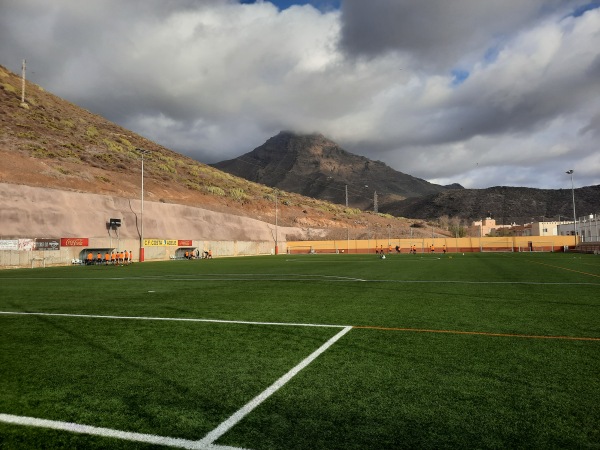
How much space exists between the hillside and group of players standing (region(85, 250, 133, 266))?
15.8m

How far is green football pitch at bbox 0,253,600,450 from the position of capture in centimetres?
329

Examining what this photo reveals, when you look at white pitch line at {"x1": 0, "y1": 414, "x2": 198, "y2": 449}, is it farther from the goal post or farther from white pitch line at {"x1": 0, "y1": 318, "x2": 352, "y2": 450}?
the goal post

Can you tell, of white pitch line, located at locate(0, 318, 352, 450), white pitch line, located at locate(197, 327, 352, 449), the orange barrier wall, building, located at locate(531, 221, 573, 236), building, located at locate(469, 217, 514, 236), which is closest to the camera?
white pitch line, located at locate(0, 318, 352, 450)

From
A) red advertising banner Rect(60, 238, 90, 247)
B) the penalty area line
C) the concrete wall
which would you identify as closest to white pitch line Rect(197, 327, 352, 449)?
the penalty area line

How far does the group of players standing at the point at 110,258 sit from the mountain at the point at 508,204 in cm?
14226

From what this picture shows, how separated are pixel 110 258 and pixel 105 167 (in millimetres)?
37213

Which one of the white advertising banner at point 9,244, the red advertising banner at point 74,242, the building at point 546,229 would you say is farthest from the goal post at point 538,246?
the white advertising banner at point 9,244

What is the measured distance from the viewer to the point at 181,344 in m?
6.16

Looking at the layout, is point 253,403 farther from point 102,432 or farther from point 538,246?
point 538,246

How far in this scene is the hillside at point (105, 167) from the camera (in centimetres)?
5497

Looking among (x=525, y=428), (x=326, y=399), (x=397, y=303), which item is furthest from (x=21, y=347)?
(x=397, y=303)

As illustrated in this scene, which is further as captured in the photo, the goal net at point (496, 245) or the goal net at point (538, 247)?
the goal net at point (496, 245)

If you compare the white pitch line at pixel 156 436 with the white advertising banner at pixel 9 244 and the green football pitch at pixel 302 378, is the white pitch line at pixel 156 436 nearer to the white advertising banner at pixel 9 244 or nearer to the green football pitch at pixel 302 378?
the green football pitch at pixel 302 378

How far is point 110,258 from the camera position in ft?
121
